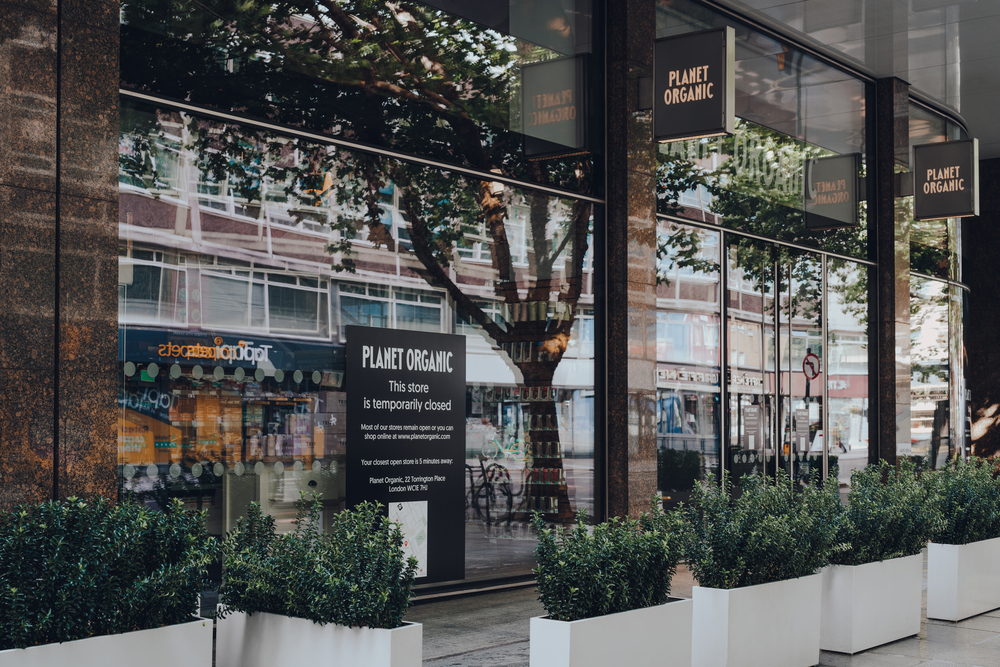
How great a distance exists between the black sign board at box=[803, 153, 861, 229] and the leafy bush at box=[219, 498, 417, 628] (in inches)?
420

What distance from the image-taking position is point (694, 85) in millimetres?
9609

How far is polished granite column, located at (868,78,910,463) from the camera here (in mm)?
15711

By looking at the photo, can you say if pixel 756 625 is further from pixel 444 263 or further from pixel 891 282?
pixel 891 282

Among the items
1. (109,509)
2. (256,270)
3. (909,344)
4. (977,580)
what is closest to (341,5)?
(256,270)

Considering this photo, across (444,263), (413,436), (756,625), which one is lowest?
(756,625)

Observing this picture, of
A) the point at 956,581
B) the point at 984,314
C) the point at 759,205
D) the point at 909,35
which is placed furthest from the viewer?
the point at 984,314

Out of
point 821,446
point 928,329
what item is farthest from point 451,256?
point 928,329

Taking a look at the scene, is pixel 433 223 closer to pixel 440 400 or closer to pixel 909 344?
pixel 440 400

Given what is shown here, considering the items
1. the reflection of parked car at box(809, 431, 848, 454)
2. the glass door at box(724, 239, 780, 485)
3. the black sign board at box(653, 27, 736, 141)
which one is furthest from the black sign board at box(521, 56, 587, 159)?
the reflection of parked car at box(809, 431, 848, 454)

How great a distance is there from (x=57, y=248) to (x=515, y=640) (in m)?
4.20

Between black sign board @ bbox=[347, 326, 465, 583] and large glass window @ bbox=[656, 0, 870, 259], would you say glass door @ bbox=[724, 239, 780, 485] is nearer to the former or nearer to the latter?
large glass window @ bbox=[656, 0, 870, 259]

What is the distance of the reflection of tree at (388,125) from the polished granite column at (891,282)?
7117 mm

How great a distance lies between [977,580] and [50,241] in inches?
310

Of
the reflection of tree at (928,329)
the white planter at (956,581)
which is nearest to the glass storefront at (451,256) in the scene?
the reflection of tree at (928,329)
